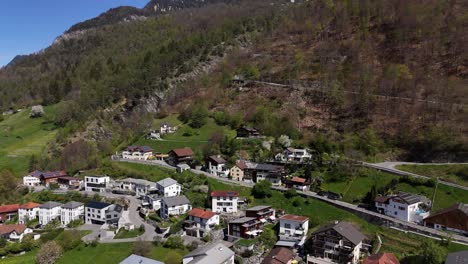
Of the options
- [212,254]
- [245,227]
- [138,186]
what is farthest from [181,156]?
[212,254]

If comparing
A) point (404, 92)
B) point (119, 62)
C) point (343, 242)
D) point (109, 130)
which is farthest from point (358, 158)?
point (119, 62)

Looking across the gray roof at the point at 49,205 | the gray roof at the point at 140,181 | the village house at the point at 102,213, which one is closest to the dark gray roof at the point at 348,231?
the village house at the point at 102,213

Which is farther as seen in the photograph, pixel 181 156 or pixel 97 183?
pixel 181 156

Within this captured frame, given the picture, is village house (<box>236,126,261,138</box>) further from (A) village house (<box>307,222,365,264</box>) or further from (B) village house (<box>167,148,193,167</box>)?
(A) village house (<box>307,222,365,264</box>)

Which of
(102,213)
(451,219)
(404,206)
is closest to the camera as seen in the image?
(451,219)

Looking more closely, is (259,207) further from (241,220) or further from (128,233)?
(128,233)

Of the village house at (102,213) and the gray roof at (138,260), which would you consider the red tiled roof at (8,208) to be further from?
the gray roof at (138,260)
